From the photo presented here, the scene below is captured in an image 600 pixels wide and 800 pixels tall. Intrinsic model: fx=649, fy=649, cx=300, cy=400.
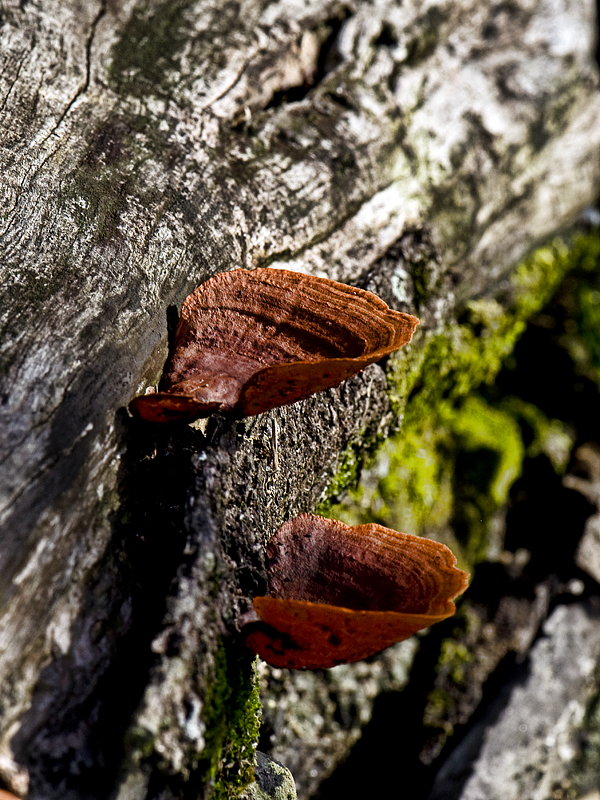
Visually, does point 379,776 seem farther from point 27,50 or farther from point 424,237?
point 27,50

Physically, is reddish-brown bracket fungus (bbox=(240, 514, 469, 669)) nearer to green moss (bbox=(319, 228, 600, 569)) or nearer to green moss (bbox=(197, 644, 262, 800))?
green moss (bbox=(197, 644, 262, 800))

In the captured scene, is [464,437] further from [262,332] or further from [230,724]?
[230,724]

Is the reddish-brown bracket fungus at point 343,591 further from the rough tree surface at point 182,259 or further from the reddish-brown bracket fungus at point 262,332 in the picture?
the reddish-brown bracket fungus at point 262,332

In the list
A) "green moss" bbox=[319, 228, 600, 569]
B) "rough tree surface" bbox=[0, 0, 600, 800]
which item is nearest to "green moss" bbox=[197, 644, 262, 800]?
"rough tree surface" bbox=[0, 0, 600, 800]

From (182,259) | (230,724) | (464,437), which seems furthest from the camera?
(464,437)

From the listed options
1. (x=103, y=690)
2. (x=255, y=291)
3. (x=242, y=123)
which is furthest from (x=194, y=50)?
(x=103, y=690)

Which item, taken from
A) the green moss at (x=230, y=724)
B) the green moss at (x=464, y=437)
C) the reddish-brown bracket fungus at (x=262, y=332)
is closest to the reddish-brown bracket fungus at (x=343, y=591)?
the green moss at (x=230, y=724)

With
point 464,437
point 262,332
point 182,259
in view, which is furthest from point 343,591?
point 464,437
